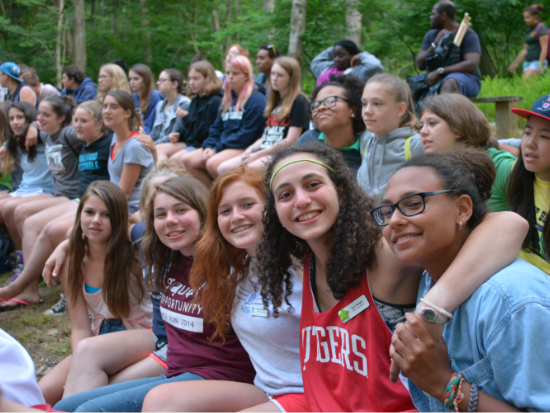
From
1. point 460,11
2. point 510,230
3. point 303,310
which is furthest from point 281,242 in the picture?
point 460,11

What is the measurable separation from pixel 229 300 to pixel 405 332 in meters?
1.06

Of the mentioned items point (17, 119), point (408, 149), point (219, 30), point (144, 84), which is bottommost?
point (17, 119)

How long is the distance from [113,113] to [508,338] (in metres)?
4.32

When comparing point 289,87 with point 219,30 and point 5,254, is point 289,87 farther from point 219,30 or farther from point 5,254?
point 219,30

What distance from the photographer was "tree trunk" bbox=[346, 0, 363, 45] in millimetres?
8398

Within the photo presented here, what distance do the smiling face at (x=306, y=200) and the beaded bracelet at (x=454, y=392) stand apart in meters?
0.72

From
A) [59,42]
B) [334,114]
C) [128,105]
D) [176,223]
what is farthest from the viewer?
[59,42]

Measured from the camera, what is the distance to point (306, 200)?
73.9 inches

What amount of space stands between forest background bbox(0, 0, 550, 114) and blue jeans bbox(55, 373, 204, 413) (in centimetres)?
641

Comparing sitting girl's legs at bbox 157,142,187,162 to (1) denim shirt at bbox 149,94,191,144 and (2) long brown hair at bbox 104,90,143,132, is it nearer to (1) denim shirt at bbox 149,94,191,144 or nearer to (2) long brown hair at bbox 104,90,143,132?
(1) denim shirt at bbox 149,94,191,144

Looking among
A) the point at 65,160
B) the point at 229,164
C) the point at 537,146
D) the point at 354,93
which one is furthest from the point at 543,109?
the point at 65,160

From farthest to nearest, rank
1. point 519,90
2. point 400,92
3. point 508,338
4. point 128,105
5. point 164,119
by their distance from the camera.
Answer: point 519,90 → point 164,119 → point 128,105 → point 400,92 → point 508,338

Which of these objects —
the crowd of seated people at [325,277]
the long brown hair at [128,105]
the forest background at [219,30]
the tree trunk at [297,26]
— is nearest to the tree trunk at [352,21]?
the forest background at [219,30]

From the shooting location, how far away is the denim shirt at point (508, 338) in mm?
1261
